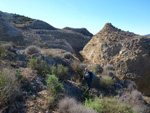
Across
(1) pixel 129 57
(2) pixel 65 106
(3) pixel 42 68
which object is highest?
(1) pixel 129 57

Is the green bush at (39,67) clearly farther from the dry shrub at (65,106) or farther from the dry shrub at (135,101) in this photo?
the dry shrub at (135,101)

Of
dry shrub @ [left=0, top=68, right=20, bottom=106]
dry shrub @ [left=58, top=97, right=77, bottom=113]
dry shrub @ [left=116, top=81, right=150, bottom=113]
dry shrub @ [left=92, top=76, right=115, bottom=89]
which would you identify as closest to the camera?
dry shrub @ [left=0, top=68, right=20, bottom=106]

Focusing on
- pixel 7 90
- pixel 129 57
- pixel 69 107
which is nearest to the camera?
pixel 7 90

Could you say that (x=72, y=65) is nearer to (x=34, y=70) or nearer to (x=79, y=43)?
(x=34, y=70)

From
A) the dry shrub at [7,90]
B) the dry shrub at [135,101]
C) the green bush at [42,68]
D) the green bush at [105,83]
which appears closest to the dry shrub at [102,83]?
the green bush at [105,83]

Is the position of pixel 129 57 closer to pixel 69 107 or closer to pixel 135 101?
pixel 135 101

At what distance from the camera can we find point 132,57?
41.7 ft

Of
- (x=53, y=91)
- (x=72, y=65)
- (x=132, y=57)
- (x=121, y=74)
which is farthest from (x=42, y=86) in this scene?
(x=132, y=57)

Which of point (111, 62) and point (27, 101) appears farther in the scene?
point (111, 62)

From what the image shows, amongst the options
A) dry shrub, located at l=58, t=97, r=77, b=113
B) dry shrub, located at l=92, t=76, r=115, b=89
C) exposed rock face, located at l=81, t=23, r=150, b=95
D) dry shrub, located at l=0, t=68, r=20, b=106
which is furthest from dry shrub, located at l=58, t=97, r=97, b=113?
exposed rock face, located at l=81, t=23, r=150, b=95

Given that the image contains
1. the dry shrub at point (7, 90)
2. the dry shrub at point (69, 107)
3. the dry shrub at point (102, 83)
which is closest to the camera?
the dry shrub at point (7, 90)

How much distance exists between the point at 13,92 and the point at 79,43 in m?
24.8

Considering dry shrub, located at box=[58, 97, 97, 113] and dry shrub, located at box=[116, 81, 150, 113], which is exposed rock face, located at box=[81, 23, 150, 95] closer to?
dry shrub, located at box=[116, 81, 150, 113]

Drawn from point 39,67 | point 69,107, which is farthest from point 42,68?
point 69,107
